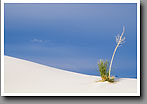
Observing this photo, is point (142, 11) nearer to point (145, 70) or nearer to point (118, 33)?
point (118, 33)

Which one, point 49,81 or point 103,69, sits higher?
point 103,69

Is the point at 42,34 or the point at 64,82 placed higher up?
the point at 42,34

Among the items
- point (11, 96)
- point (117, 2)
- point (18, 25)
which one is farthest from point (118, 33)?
point (11, 96)

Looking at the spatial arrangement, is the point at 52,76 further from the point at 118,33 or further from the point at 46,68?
the point at 118,33

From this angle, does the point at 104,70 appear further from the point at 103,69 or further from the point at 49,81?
the point at 49,81

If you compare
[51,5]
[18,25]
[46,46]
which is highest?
[51,5]

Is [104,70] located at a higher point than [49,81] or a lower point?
higher

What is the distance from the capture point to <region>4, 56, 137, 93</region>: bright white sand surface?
240 centimetres

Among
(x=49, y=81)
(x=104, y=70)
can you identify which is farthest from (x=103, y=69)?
(x=49, y=81)

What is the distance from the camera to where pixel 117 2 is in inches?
96.4

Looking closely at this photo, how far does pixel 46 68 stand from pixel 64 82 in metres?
0.23

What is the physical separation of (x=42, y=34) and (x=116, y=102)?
99cm

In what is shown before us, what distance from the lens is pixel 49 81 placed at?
2428 mm

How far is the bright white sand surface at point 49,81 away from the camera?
2.40 meters
